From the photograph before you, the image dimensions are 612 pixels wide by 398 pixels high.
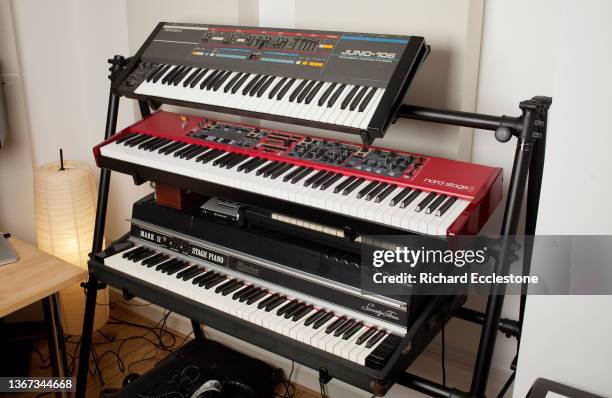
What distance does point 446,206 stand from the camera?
148 centimetres

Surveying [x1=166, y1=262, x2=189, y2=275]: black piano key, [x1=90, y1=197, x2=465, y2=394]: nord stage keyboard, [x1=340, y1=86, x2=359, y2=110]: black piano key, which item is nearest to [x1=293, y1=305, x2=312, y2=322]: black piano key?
[x1=90, y1=197, x2=465, y2=394]: nord stage keyboard

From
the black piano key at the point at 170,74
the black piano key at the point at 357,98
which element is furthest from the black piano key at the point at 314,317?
the black piano key at the point at 170,74

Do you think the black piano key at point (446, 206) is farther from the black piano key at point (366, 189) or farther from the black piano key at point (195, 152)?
the black piano key at point (195, 152)

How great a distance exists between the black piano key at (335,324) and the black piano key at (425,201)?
37 cm

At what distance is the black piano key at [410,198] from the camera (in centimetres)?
150

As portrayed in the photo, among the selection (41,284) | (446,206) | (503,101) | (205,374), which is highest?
(503,101)

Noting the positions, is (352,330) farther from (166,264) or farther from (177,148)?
(177,148)

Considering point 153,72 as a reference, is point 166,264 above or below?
below

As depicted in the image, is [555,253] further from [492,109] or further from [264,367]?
[264,367]

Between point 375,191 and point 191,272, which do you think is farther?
point 191,272

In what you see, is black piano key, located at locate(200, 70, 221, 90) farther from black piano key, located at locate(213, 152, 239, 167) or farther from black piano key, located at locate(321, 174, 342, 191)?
black piano key, located at locate(321, 174, 342, 191)

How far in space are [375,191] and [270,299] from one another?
1.44 ft

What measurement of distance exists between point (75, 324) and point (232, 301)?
4.28 ft

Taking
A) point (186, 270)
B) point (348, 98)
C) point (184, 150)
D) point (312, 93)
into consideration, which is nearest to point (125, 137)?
point (184, 150)
